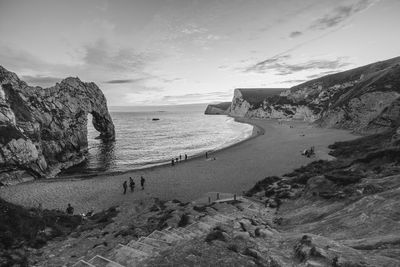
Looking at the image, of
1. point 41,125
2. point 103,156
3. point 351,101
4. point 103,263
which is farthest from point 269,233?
point 351,101

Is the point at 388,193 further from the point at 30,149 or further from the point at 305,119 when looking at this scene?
the point at 305,119

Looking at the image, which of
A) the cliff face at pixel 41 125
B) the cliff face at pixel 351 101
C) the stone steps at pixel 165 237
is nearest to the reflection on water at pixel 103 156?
the cliff face at pixel 41 125

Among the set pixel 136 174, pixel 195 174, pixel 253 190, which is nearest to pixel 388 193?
pixel 253 190

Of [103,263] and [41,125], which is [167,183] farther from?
[41,125]

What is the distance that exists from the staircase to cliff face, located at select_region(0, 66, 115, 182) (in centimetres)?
3604

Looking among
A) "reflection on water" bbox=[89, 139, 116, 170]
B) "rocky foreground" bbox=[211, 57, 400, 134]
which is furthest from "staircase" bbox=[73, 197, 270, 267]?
"rocky foreground" bbox=[211, 57, 400, 134]

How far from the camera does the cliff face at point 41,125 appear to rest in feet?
128

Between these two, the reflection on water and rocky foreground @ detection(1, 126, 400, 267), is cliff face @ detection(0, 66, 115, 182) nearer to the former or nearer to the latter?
the reflection on water

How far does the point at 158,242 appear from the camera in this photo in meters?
11.6

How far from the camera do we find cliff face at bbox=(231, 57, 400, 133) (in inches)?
2374

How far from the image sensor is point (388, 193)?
1255 cm

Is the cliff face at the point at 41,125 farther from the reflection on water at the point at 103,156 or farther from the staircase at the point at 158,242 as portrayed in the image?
the staircase at the point at 158,242

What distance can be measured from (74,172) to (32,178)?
6.87 m

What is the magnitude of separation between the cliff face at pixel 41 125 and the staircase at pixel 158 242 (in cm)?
3604
